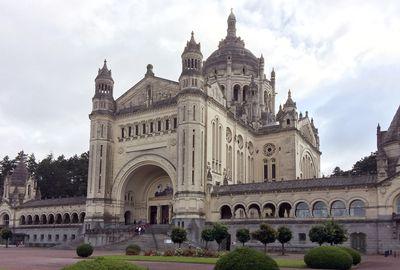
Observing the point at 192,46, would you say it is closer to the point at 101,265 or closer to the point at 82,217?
the point at 82,217

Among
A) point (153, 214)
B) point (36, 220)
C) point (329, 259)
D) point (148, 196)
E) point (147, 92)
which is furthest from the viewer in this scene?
point (36, 220)

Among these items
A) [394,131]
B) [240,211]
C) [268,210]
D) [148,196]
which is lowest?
[240,211]

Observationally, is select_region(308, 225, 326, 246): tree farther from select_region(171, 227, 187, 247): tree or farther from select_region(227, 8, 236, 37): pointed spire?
select_region(227, 8, 236, 37): pointed spire

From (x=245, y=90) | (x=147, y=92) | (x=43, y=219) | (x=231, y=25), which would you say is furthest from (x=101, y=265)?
(x=231, y=25)

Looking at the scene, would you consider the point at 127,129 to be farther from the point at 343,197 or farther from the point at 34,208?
the point at 343,197

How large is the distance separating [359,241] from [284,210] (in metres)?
10.9

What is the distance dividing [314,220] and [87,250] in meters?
26.5

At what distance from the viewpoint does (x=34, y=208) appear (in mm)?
91375

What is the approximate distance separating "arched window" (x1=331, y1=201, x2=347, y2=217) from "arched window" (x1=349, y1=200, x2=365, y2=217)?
2.59 ft

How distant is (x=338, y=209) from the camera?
59.3m

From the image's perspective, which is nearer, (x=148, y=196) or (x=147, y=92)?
(x=147, y=92)

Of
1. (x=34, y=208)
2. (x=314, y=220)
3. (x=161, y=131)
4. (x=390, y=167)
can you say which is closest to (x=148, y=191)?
(x=161, y=131)

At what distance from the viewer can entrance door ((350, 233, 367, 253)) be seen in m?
56.2

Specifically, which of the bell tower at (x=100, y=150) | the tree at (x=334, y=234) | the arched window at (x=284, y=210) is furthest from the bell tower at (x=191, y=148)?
the tree at (x=334, y=234)
